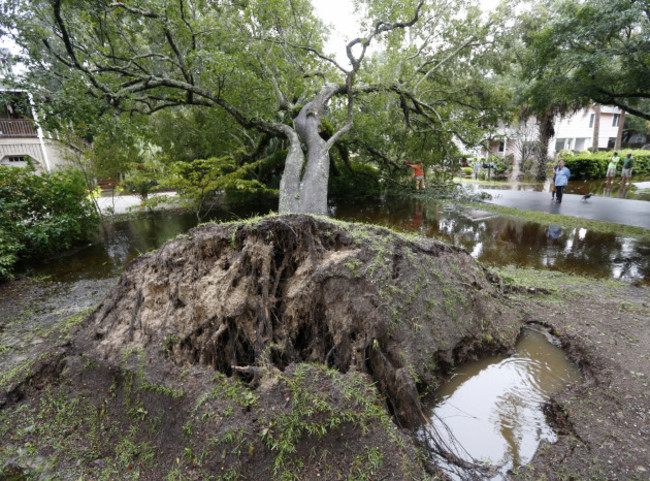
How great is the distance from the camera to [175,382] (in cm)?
288

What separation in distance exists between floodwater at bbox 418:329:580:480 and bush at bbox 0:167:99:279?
7.88 meters

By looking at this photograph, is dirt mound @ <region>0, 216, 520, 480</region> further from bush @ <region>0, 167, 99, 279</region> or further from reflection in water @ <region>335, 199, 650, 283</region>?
bush @ <region>0, 167, 99, 279</region>

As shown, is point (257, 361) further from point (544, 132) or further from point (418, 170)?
point (544, 132)

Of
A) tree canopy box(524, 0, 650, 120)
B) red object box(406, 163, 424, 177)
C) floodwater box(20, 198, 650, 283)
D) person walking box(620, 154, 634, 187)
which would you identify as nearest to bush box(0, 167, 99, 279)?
floodwater box(20, 198, 650, 283)

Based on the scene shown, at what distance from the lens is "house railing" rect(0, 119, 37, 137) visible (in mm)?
19761

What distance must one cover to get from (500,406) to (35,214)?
10.1 m

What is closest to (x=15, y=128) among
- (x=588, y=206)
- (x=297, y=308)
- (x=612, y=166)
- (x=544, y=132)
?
(x=297, y=308)

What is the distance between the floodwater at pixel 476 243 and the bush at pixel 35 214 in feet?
1.83

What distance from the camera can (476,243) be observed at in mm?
8766

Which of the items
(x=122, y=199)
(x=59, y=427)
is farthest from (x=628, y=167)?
(x=122, y=199)

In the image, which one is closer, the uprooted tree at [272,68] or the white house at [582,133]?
the uprooted tree at [272,68]

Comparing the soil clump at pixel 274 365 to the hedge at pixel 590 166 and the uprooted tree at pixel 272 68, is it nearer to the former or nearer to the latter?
the uprooted tree at pixel 272 68

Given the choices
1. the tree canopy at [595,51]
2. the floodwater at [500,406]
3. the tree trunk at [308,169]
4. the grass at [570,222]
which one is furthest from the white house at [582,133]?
the floodwater at [500,406]

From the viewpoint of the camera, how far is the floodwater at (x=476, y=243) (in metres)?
7.03
